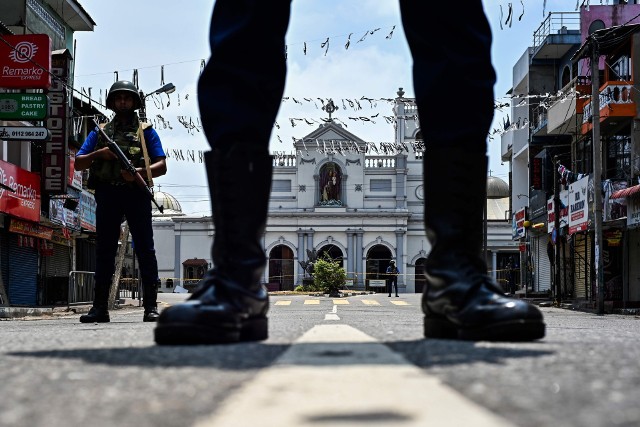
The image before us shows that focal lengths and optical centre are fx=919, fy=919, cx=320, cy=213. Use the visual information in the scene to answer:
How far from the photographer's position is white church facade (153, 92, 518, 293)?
5684 centimetres

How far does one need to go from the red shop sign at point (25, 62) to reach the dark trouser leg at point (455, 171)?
14735 mm

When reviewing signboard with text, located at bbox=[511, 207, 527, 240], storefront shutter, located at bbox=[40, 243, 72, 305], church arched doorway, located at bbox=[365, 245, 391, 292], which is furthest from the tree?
storefront shutter, located at bbox=[40, 243, 72, 305]

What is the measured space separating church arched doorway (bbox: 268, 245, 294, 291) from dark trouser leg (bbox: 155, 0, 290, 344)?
179 feet

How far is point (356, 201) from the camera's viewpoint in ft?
189

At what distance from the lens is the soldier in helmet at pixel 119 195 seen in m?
6.04

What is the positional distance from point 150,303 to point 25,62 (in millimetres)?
11420

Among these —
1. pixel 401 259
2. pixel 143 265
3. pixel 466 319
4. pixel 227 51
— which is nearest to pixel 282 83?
pixel 227 51

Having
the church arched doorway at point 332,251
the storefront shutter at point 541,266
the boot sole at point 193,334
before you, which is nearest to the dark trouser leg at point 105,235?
the boot sole at point 193,334

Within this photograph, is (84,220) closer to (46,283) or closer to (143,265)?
(46,283)

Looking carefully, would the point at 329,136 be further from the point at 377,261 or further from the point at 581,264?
the point at 581,264

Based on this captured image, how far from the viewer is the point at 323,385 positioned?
119 cm

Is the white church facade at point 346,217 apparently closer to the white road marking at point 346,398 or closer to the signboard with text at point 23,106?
the signboard with text at point 23,106

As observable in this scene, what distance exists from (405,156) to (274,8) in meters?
56.1

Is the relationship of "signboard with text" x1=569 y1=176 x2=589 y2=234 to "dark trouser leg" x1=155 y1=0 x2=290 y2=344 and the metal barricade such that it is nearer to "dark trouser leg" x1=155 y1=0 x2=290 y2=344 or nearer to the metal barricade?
the metal barricade
